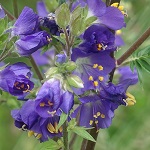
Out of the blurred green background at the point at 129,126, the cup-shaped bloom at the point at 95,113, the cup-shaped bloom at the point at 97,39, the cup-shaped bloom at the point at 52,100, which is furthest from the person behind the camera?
the blurred green background at the point at 129,126

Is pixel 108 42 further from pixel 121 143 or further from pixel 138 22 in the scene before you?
pixel 121 143

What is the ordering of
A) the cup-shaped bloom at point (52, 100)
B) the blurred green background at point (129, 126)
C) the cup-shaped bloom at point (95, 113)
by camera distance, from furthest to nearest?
the blurred green background at point (129, 126) → the cup-shaped bloom at point (95, 113) → the cup-shaped bloom at point (52, 100)

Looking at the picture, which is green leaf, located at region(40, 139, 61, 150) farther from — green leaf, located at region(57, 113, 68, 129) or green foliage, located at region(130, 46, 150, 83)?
green foliage, located at region(130, 46, 150, 83)

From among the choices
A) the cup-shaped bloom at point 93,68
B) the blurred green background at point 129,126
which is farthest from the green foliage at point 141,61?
the blurred green background at point 129,126

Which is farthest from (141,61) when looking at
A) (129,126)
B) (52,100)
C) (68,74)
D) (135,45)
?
(129,126)

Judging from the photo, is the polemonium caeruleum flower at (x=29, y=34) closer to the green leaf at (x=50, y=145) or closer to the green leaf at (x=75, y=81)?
the green leaf at (x=75, y=81)

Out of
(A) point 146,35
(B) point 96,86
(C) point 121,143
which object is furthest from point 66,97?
(C) point 121,143

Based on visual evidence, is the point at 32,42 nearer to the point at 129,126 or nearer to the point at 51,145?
the point at 51,145

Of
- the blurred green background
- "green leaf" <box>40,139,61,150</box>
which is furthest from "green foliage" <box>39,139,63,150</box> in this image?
the blurred green background
